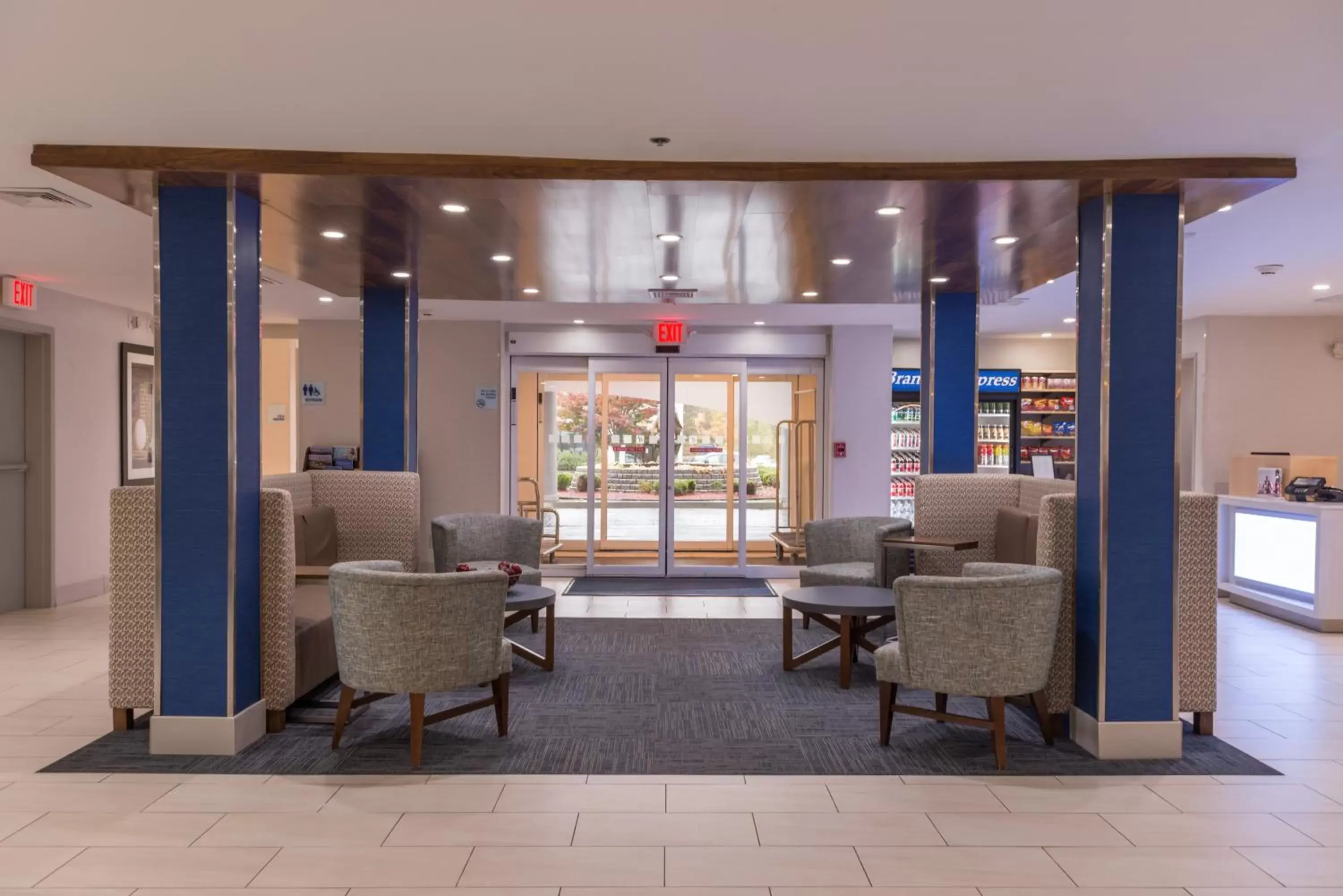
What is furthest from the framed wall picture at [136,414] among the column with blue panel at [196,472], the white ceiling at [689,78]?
the column with blue panel at [196,472]

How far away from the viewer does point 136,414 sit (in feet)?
30.9

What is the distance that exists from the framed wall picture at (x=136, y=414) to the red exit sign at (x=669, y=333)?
5.16m

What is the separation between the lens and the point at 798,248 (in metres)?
5.72

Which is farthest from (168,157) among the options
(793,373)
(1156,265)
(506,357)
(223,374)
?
(793,373)

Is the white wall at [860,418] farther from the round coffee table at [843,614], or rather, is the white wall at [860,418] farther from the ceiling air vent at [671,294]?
the round coffee table at [843,614]

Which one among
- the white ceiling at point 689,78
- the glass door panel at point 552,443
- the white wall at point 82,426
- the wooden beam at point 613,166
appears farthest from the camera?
the glass door panel at point 552,443

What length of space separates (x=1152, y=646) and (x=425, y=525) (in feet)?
25.7

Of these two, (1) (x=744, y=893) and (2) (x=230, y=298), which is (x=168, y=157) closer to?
(2) (x=230, y=298)

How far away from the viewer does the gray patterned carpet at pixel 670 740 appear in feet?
13.7

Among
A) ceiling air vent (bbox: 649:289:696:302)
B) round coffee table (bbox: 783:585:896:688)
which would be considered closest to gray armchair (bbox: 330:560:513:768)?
round coffee table (bbox: 783:585:896:688)

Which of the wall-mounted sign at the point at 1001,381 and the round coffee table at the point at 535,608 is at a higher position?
the wall-mounted sign at the point at 1001,381

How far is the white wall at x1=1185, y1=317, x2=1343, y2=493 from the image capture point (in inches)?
368

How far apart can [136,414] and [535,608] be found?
5930mm

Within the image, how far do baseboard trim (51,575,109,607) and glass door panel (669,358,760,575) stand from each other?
5746 millimetres
